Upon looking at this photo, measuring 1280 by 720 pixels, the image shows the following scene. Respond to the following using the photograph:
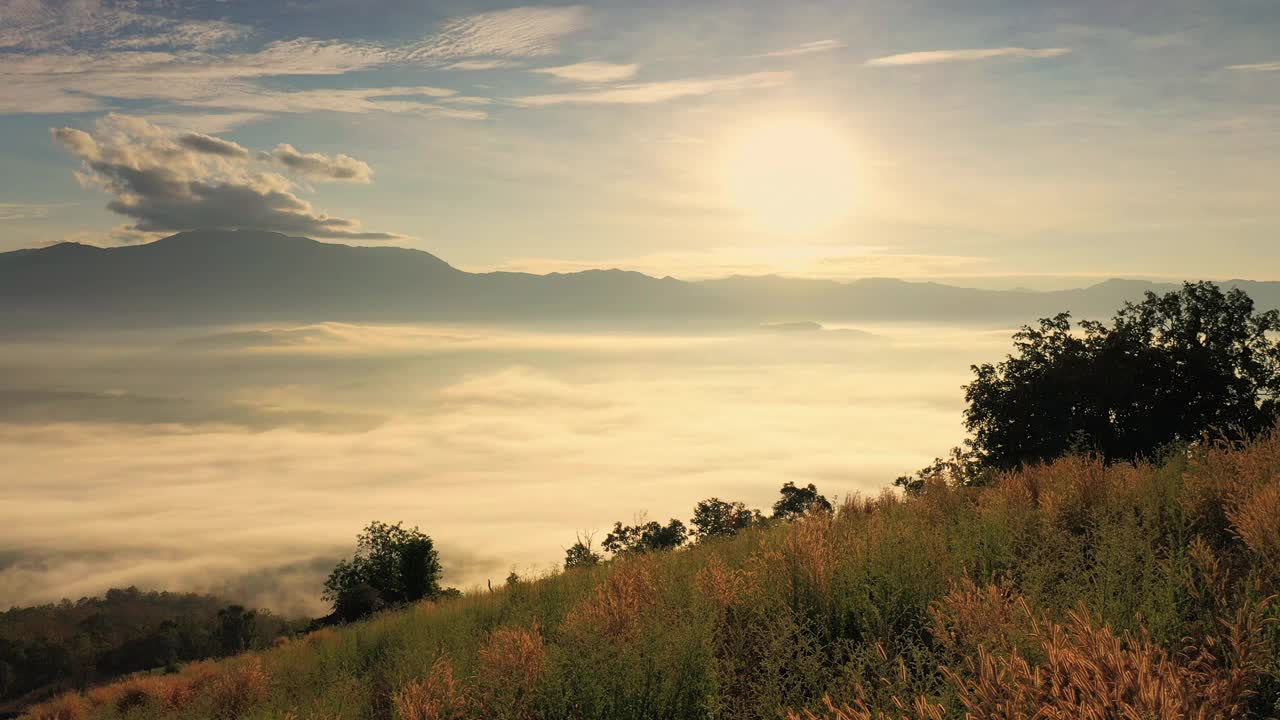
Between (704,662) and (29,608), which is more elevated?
(704,662)

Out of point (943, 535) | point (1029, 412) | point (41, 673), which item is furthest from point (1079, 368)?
point (41, 673)

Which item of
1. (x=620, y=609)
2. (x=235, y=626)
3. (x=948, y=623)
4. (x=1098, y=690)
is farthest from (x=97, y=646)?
(x=1098, y=690)

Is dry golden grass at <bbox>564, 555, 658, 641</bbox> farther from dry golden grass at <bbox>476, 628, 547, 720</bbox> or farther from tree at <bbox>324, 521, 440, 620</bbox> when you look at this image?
tree at <bbox>324, 521, 440, 620</bbox>

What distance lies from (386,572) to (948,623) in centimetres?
5064

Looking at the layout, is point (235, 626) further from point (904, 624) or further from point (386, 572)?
point (904, 624)

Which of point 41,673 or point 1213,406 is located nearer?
point 1213,406

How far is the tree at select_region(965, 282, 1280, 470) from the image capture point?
32438 mm

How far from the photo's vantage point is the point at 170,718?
40.9 feet

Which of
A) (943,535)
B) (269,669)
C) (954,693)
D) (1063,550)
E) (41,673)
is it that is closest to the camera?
(954,693)

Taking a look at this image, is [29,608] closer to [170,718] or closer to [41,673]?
[41,673]

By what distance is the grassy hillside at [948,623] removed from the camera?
3.64m

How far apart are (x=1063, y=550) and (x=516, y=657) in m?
5.13

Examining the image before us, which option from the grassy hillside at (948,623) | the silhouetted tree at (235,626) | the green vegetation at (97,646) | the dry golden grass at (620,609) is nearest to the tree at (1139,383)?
the grassy hillside at (948,623)

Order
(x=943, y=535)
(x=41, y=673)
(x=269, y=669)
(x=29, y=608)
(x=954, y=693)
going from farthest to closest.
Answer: (x=29, y=608) → (x=41, y=673) → (x=269, y=669) → (x=943, y=535) → (x=954, y=693)
